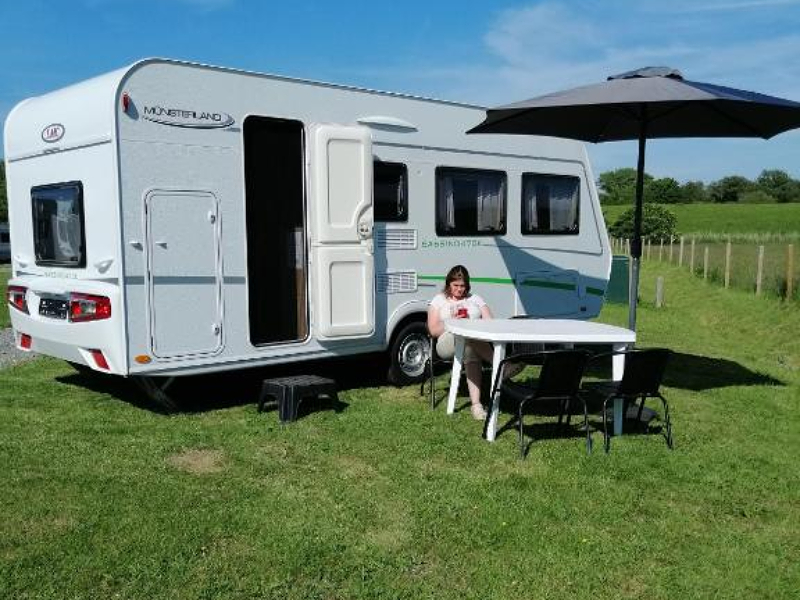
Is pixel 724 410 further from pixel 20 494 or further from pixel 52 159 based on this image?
pixel 52 159

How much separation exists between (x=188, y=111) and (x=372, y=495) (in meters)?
3.19

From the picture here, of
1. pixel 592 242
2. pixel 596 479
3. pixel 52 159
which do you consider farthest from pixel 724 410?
pixel 52 159

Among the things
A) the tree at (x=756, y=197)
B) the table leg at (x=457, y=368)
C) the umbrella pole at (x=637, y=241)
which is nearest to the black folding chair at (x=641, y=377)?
the umbrella pole at (x=637, y=241)

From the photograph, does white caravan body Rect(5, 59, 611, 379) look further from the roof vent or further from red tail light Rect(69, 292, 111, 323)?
the roof vent

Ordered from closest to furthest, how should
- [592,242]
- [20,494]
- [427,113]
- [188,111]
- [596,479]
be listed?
1. [20,494]
2. [596,479]
3. [188,111]
4. [427,113]
5. [592,242]

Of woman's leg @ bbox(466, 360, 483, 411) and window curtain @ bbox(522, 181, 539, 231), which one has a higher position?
window curtain @ bbox(522, 181, 539, 231)

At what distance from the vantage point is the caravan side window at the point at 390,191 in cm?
705

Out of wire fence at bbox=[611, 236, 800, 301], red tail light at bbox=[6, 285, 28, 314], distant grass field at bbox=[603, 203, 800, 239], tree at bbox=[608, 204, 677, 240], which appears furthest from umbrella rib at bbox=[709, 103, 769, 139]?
distant grass field at bbox=[603, 203, 800, 239]

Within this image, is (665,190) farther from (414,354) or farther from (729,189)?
(414,354)

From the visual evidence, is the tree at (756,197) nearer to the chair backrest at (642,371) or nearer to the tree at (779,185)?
the tree at (779,185)

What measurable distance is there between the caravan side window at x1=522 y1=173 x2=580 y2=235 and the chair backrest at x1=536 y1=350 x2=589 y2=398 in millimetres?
3235

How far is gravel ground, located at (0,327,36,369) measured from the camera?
27.8 feet

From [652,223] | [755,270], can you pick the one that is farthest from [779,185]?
[755,270]

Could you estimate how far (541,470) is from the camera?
16.3ft
